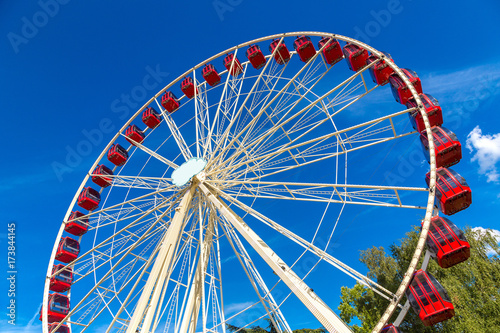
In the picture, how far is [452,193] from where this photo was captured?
883 cm

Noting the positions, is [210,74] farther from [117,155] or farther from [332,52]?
[117,155]

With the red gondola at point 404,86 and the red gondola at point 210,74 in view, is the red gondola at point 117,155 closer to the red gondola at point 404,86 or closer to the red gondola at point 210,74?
the red gondola at point 210,74

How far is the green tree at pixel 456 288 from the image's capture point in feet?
47.2

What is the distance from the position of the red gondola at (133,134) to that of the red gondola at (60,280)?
686cm

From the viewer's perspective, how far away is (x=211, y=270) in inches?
486

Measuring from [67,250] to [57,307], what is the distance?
2.51 m

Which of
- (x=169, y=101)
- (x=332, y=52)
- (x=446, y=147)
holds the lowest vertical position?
(x=446, y=147)

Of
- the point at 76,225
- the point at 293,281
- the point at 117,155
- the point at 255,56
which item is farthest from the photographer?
the point at 117,155

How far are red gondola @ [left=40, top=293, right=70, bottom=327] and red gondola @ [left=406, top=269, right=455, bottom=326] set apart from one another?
46.3 feet


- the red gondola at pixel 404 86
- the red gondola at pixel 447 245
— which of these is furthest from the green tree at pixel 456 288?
the red gondola at pixel 404 86

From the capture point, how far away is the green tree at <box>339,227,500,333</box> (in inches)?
566

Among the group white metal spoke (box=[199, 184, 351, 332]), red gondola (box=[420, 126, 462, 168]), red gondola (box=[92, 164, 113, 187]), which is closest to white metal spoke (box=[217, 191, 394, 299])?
white metal spoke (box=[199, 184, 351, 332])

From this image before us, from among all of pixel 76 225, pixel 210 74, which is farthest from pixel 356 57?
pixel 76 225

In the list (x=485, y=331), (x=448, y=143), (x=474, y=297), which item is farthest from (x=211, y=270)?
(x=474, y=297)
